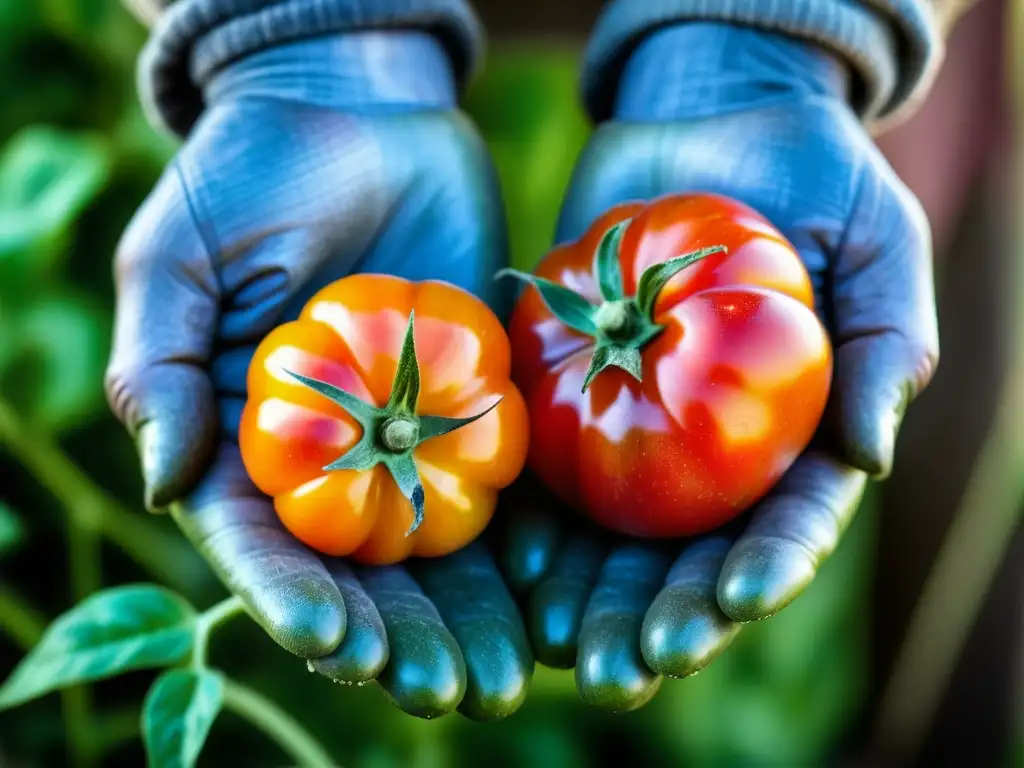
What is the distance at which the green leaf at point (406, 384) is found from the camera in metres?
0.69

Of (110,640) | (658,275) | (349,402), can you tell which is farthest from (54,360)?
(658,275)

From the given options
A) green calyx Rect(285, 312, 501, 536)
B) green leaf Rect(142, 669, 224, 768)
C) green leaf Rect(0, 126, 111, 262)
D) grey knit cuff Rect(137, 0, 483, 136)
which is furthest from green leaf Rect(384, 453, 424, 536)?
green leaf Rect(0, 126, 111, 262)

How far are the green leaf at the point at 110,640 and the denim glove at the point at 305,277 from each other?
153 mm

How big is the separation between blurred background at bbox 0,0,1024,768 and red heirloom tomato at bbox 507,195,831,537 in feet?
2.33

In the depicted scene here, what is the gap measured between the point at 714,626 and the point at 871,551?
1095mm

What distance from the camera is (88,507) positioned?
50.9 inches

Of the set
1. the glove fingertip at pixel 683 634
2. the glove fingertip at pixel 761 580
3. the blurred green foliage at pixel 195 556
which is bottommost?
the blurred green foliage at pixel 195 556

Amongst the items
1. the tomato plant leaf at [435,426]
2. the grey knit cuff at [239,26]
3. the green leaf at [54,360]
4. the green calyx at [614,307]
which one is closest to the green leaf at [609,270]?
the green calyx at [614,307]

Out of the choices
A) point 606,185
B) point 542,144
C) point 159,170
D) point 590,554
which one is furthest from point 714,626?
point 159,170

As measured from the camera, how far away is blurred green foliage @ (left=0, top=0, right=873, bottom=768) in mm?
1388

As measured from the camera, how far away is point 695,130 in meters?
0.98

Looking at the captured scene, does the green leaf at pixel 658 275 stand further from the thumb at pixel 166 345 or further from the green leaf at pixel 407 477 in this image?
the thumb at pixel 166 345

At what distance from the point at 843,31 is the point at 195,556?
40.3 inches

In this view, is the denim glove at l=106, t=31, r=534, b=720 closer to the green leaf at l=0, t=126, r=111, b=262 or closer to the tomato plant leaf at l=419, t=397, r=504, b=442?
the tomato plant leaf at l=419, t=397, r=504, b=442
